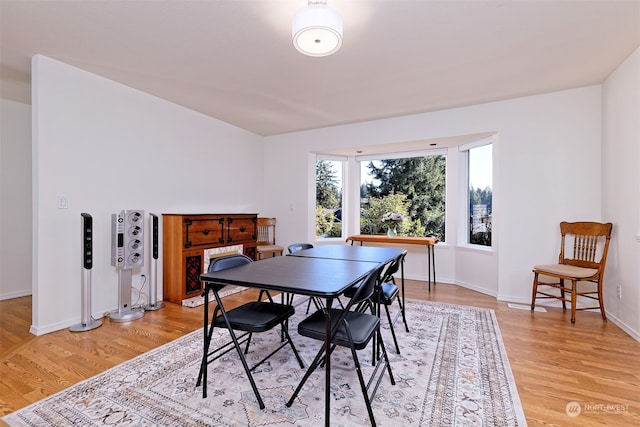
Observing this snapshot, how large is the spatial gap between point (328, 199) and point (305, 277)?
370 centimetres

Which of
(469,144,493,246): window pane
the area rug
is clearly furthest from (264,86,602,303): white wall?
the area rug

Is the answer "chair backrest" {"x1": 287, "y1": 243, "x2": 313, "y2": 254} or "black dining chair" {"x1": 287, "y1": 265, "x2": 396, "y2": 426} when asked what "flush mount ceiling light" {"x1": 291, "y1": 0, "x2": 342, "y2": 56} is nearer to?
"black dining chair" {"x1": 287, "y1": 265, "x2": 396, "y2": 426}

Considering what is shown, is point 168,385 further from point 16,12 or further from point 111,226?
point 16,12

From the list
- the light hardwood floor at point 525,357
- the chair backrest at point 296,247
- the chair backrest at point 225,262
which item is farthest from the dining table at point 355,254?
the light hardwood floor at point 525,357

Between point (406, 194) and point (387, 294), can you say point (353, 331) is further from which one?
point (406, 194)

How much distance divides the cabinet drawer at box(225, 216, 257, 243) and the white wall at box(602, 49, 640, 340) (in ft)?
14.4

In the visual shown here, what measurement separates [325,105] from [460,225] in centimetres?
277

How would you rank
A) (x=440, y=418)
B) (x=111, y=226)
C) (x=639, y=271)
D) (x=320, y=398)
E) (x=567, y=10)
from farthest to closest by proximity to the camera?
(x=111, y=226)
(x=639, y=271)
(x=567, y=10)
(x=320, y=398)
(x=440, y=418)

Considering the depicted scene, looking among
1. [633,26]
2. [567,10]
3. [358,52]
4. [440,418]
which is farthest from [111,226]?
[633,26]

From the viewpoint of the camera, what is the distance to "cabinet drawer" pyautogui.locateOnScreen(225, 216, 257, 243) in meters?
4.25

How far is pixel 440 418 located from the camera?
160cm

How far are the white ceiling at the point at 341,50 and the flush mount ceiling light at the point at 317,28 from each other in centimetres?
31

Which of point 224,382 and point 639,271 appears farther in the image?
point 639,271

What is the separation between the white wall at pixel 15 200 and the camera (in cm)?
371
